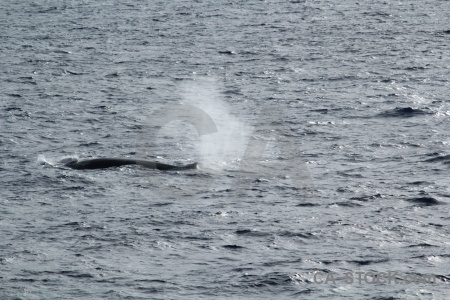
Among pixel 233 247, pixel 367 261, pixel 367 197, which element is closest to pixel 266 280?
pixel 233 247

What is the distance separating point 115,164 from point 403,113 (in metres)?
18.9

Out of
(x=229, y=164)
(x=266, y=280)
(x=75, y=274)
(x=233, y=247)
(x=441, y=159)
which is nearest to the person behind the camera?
(x=266, y=280)

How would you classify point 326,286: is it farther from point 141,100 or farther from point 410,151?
point 141,100

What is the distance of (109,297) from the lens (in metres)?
29.9

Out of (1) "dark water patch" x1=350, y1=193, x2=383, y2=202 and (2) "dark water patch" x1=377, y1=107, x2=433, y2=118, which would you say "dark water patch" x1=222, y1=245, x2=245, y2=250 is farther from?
(2) "dark water patch" x1=377, y1=107, x2=433, y2=118

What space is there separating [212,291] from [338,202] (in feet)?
33.7

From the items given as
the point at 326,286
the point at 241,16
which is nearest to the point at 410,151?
the point at 326,286

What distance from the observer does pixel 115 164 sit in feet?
145

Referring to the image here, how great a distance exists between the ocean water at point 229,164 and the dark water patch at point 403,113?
0.55 ft

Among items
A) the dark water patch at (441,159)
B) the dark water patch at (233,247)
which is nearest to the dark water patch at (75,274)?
the dark water patch at (233,247)

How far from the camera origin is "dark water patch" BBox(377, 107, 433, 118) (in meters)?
54.5

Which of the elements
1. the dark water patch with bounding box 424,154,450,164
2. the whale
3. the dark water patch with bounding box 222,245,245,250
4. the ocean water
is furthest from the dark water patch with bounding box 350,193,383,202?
the whale

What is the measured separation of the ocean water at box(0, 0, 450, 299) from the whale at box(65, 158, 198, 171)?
0.47m

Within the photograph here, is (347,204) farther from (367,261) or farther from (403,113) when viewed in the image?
(403,113)
